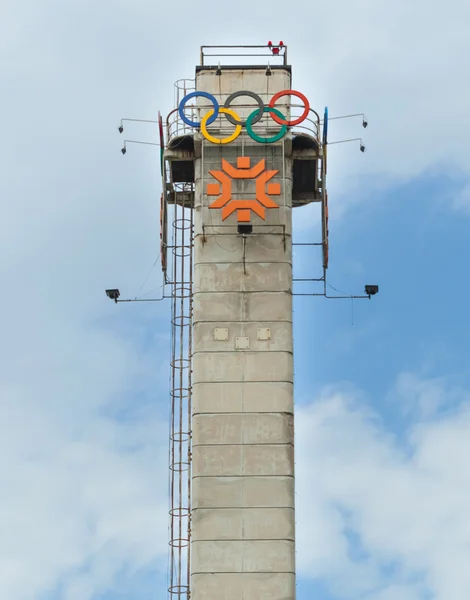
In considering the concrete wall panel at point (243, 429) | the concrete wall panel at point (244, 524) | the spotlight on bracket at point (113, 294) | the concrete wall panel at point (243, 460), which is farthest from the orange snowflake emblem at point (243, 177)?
the concrete wall panel at point (244, 524)

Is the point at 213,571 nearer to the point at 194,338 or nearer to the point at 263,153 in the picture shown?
the point at 194,338

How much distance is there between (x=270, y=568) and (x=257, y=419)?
7.22m

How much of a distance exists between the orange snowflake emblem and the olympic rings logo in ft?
3.90

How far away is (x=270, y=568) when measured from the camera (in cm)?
7681

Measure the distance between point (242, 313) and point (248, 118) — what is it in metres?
10.2

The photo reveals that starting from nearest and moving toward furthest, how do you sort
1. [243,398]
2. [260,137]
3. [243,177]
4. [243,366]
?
[243,398] < [243,366] < [243,177] < [260,137]

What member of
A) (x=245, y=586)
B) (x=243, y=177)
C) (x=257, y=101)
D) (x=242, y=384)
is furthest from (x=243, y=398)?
(x=257, y=101)

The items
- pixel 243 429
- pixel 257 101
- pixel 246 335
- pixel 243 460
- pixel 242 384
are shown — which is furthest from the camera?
pixel 257 101

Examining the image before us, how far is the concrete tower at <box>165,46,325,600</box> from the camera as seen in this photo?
77.2 m

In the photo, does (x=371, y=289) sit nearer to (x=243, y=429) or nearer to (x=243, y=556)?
(x=243, y=429)

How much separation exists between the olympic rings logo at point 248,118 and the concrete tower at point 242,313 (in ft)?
0.24

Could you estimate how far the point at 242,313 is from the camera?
81.2 m

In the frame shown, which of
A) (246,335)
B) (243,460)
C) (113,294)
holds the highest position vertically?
(113,294)

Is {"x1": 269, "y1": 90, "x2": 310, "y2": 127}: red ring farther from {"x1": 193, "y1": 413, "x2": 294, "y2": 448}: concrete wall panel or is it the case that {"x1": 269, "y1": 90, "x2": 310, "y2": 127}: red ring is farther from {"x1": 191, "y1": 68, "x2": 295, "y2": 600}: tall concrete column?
{"x1": 193, "y1": 413, "x2": 294, "y2": 448}: concrete wall panel
